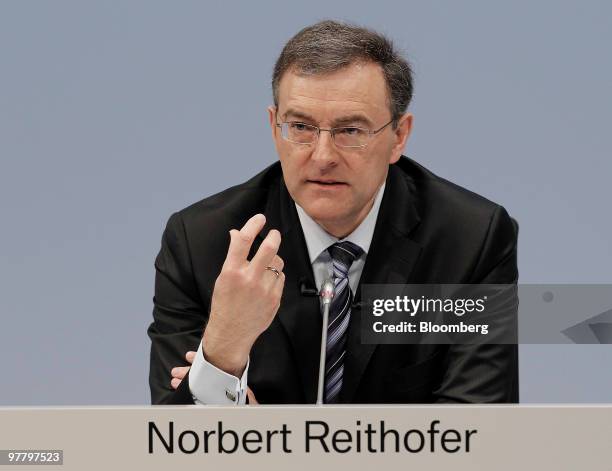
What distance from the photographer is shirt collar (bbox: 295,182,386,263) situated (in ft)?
11.0

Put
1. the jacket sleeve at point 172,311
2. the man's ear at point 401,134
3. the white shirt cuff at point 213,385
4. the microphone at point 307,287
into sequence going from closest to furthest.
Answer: the white shirt cuff at point 213,385 → the microphone at point 307,287 → the jacket sleeve at point 172,311 → the man's ear at point 401,134

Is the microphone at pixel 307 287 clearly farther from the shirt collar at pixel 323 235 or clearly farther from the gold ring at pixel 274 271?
the gold ring at pixel 274 271

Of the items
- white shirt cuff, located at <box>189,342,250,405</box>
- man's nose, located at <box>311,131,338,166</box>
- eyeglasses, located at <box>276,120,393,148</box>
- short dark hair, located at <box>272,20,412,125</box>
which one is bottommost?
white shirt cuff, located at <box>189,342,250,405</box>

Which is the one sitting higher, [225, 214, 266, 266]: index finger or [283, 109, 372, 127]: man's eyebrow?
[283, 109, 372, 127]: man's eyebrow

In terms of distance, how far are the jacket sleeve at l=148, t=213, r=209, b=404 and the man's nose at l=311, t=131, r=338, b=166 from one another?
0.63 m

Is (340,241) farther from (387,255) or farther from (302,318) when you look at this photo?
(302,318)

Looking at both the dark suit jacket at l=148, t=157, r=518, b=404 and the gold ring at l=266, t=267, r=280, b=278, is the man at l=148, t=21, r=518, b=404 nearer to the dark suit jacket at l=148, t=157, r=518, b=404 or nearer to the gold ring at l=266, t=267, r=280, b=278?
the dark suit jacket at l=148, t=157, r=518, b=404

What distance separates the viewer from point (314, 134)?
311cm

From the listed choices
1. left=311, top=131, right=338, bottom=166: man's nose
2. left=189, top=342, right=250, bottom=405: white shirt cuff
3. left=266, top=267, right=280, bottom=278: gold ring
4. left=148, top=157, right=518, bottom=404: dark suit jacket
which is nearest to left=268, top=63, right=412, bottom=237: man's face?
left=311, top=131, right=338, bottom=166: man's nose

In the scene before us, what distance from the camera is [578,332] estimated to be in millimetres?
3445

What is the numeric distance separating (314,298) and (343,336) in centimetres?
15

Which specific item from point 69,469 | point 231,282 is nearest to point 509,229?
point 231,282

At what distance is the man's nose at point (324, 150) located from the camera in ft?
10.1

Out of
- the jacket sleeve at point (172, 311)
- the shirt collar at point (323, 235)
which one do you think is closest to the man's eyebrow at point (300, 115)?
the shirt collar at point (323, 235)
